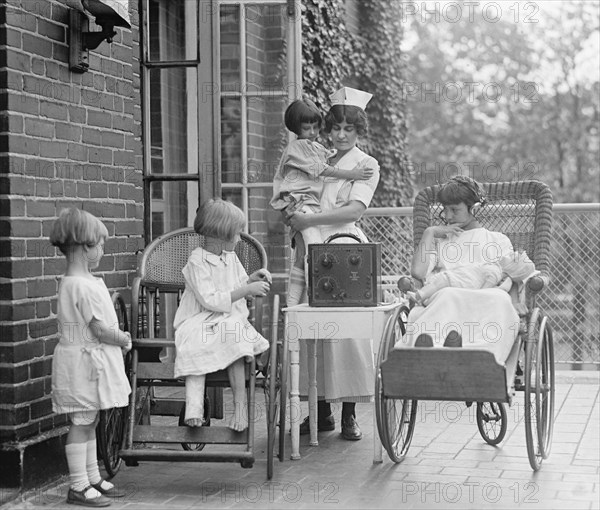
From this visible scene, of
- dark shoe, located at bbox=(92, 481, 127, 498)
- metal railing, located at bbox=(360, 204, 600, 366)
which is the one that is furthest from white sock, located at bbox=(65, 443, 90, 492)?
metal railing, located at bbox=(360, 204, 600, 366)

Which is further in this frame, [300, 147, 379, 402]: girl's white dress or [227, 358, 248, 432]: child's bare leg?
[300, 147, 379, 402]: girl's white dress

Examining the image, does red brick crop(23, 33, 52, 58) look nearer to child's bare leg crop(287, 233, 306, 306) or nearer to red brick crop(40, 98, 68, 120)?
red brick crop(40, 98, 68, 120)

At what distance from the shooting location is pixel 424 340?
443 cm

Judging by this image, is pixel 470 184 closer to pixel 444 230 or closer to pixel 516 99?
pixel 444 230

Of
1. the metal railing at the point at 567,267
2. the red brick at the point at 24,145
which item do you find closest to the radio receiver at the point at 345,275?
the red brick at the point at 24,145

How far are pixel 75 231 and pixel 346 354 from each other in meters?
1.91

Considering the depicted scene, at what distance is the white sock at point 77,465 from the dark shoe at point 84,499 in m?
0.02

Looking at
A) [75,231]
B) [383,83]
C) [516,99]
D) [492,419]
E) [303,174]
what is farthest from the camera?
[516,99]

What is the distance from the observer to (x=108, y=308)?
4.21 meters

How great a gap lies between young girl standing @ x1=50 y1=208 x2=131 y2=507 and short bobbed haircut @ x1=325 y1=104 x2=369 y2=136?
165 centimetres

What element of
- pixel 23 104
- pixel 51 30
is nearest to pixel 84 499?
A: pixel 23 104

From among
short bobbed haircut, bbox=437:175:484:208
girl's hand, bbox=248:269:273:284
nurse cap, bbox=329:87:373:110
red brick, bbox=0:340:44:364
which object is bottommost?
red brick, bbox=0:340:44:364

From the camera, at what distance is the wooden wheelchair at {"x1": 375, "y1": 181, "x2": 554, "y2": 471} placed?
428 cm

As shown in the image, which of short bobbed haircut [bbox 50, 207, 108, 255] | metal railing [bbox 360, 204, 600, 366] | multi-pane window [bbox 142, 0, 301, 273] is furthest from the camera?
metal railing [bbox 360, 204, 600, 366]
